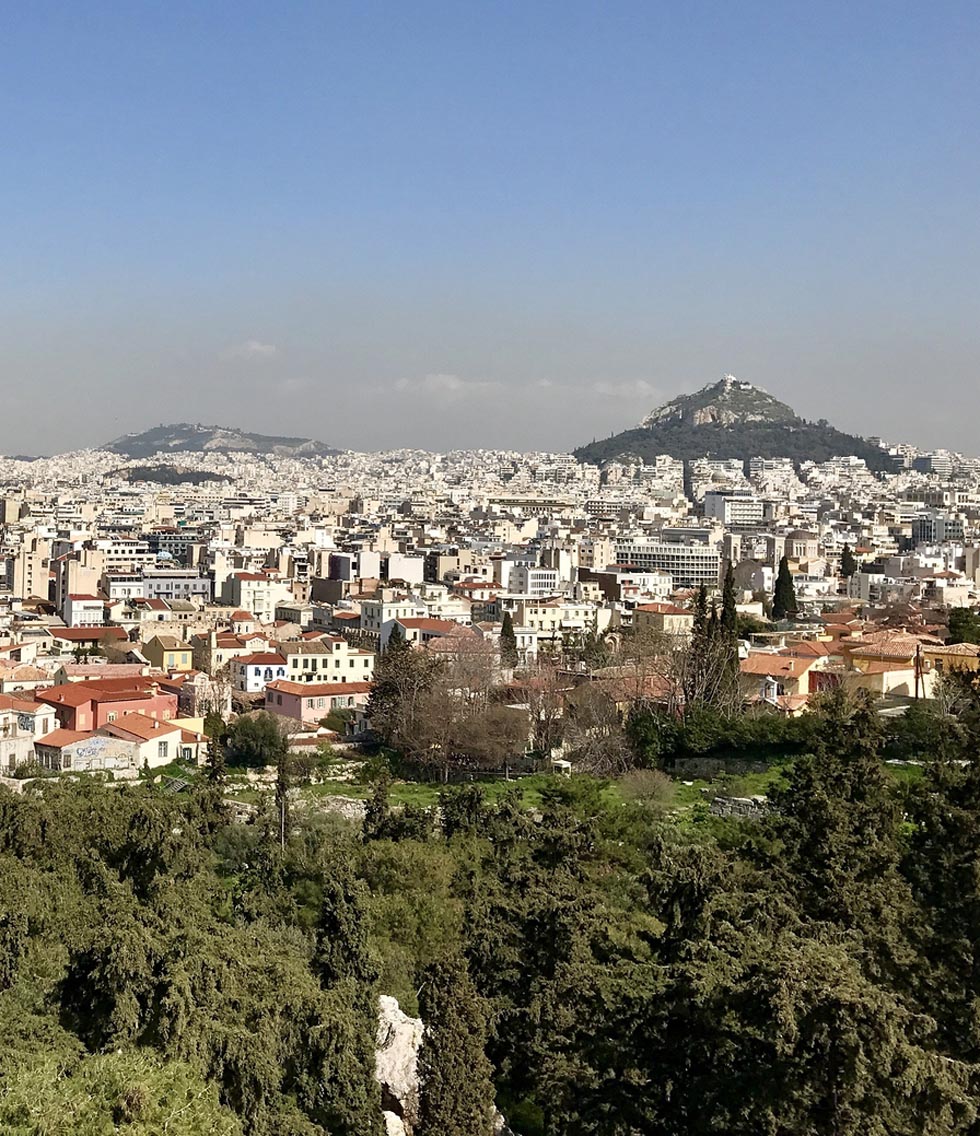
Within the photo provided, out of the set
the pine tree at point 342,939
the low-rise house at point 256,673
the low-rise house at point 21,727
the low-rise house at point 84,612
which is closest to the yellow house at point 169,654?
the low-rise house at point 256,673

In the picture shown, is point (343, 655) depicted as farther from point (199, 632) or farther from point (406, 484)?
point (406, 484)

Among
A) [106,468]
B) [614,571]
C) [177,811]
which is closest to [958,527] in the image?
[614,571]

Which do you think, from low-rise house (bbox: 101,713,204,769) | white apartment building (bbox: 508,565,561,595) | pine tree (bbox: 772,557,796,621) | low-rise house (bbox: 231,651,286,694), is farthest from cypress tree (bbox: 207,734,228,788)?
white apartment building (bbox: 508,565,561,595)

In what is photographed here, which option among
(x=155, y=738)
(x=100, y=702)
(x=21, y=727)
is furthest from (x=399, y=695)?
(x=21, y=727)

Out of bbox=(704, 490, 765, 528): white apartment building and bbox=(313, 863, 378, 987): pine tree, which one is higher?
bbox=(704, 490, 765, 528): white apartment building

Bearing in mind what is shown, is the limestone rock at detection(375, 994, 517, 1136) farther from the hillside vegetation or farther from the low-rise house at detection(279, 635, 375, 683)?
the low-rise house at detection(279, 635, 375, 683)

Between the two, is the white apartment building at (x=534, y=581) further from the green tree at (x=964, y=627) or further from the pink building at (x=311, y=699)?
the pink building at (x=311, y=699)
